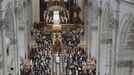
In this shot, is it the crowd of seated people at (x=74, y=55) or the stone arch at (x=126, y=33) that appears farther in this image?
the crowd of seated people at (x=74, y=55)

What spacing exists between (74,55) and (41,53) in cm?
299

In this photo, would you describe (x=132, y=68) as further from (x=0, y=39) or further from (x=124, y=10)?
(x=0, y=39)

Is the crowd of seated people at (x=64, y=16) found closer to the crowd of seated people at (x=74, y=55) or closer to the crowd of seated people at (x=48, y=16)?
the crowd of seated people at (x=48, y=16)

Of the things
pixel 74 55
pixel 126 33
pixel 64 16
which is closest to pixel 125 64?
pixel 126 33

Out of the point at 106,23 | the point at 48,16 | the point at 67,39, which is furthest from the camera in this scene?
the point at 48,16

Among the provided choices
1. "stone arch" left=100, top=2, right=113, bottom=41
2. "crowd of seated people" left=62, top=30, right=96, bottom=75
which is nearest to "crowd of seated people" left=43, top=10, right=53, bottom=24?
"crowd of seated people" left=62, top=30, right=96, bottom=75

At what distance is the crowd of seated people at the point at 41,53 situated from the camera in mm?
27825

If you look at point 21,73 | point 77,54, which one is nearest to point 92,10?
point 77,54

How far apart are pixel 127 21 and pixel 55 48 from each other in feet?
49.8

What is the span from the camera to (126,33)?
19.3 m

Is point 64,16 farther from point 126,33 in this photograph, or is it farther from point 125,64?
point 126,33

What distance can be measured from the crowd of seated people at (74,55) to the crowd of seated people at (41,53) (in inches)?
61.3

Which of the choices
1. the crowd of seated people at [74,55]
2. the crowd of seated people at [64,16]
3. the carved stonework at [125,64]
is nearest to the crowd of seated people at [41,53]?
the crowd of seated people at [74,55]

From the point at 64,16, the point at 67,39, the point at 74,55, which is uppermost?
the point at 64,16
